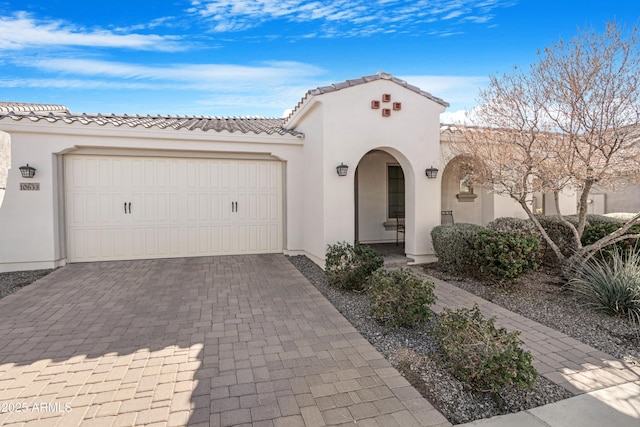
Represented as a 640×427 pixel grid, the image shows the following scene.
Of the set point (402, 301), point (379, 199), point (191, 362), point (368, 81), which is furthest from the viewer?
point (379, 199)

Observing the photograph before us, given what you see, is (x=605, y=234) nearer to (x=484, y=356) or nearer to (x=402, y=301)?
(x=402, y=301)

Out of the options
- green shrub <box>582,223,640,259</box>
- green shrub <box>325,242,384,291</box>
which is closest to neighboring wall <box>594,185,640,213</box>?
green shrub <box>582,223,640,259</box>

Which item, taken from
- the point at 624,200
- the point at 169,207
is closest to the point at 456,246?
the point at 169,207

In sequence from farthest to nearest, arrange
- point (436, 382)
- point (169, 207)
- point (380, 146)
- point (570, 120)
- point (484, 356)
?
point (169, 207) < point (380, 146) < point (570, 120) < point (436, 382) < point (484, 356)

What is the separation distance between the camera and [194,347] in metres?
4.36

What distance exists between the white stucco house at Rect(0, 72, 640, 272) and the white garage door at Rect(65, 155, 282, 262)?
1.1 inches

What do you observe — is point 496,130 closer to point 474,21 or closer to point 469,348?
point 474,21

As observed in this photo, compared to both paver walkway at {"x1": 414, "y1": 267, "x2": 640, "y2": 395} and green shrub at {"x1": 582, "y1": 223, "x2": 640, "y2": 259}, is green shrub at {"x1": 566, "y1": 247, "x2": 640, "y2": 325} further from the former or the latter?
green shrub at {"x1": 582, "y1": 223, "x2": 640, "y2": 259}

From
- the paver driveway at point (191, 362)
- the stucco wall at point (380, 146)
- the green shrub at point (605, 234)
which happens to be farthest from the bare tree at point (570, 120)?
the paver driveway at point (191, 362)

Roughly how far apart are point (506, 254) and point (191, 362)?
19.0 feet

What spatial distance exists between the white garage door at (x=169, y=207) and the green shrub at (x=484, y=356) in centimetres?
751

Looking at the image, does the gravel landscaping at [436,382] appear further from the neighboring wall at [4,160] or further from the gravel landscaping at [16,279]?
the neighboring wall at [4,160]

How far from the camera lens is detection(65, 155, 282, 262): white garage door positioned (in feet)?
30.3

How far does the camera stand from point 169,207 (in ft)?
32.2
